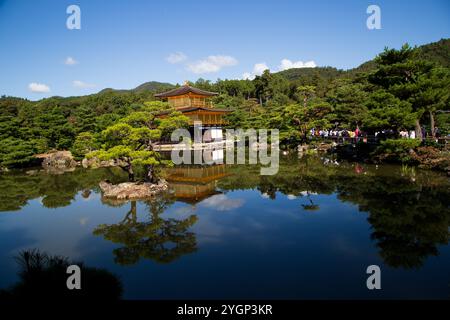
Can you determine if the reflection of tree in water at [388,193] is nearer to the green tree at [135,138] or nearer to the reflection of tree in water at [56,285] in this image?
the green tree at [135,138]

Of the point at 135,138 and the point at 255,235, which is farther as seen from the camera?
the point at 135,138

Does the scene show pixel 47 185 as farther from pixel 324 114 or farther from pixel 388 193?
pixel 324 114

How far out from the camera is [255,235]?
9453mm

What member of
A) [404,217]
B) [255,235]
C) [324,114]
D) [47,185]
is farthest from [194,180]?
[324,114]

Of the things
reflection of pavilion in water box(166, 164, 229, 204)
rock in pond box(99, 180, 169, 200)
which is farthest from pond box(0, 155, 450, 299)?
rock in pond box(99, 180, 169, 200)

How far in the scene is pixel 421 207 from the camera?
36.7ft

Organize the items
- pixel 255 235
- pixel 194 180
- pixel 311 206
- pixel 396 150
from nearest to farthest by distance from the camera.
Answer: pixel 255 235, pixel 311 206, pixel 194 180, pixel 396 150

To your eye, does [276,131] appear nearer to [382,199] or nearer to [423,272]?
[382,199]

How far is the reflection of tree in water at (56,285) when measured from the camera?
5906 mm

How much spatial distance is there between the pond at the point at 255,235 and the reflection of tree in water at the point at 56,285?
1.19 ft

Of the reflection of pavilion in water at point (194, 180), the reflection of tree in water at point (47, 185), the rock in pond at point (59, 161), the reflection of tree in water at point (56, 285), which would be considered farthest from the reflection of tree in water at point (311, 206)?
the rock in pond at point (59, 161)

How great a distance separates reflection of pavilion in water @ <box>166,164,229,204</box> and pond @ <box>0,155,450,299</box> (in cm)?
14

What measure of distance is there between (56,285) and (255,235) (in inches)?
213

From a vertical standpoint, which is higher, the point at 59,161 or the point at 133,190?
the point at 59,161
